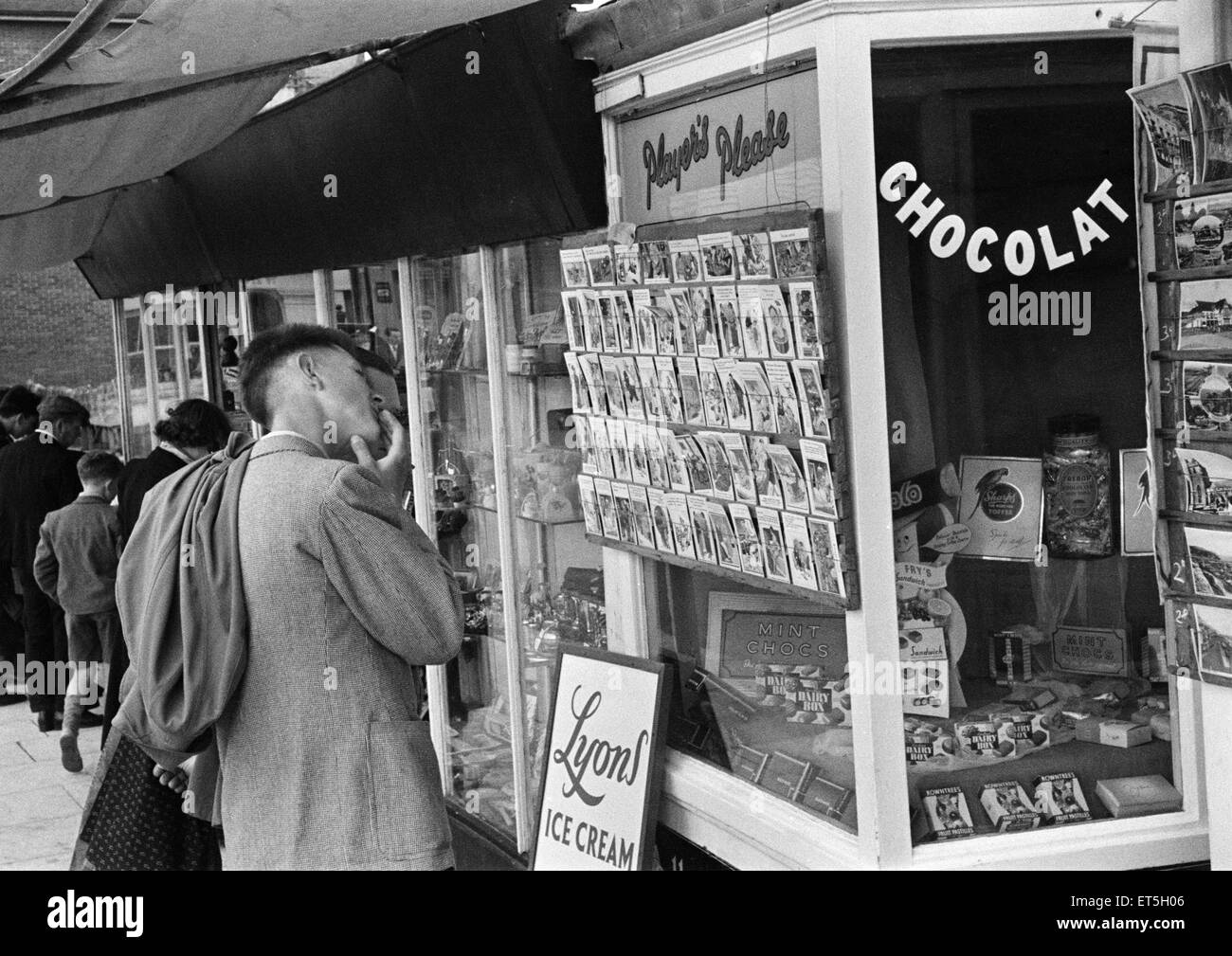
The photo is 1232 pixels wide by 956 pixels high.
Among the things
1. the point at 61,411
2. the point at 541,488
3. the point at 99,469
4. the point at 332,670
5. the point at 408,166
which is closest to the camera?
the point at 332,670

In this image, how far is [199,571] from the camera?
293 cm

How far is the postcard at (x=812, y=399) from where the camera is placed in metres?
3.58

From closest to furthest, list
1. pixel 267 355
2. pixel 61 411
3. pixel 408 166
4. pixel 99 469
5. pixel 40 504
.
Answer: pixel 267 355 < pixel 408 166 < pixel 99 469 < pixel 40 504 < pixel 61 411

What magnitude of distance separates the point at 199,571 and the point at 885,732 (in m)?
1.76

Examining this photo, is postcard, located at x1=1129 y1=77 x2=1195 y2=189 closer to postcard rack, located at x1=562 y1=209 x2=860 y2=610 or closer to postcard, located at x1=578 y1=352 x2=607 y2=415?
postcard rack, located at x1=562 y1=209 x2=860 y2=610

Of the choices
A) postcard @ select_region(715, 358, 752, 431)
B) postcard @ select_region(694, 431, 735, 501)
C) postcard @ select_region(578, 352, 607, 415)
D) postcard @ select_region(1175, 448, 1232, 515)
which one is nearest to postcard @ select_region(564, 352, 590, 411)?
postcard @ select_region(578, 352, 607, 415)

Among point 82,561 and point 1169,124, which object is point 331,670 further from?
point 82,561

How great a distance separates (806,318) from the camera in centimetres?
360

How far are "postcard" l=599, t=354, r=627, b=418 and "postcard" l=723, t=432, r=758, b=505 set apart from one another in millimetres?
585

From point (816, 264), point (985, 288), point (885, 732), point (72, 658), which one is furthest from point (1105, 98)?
point (72, 658)

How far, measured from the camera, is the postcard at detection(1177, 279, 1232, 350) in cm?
320

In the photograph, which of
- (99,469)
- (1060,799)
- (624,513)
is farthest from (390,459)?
(99,469)

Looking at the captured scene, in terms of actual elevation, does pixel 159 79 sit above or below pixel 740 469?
above

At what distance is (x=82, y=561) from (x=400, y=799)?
5.42m
